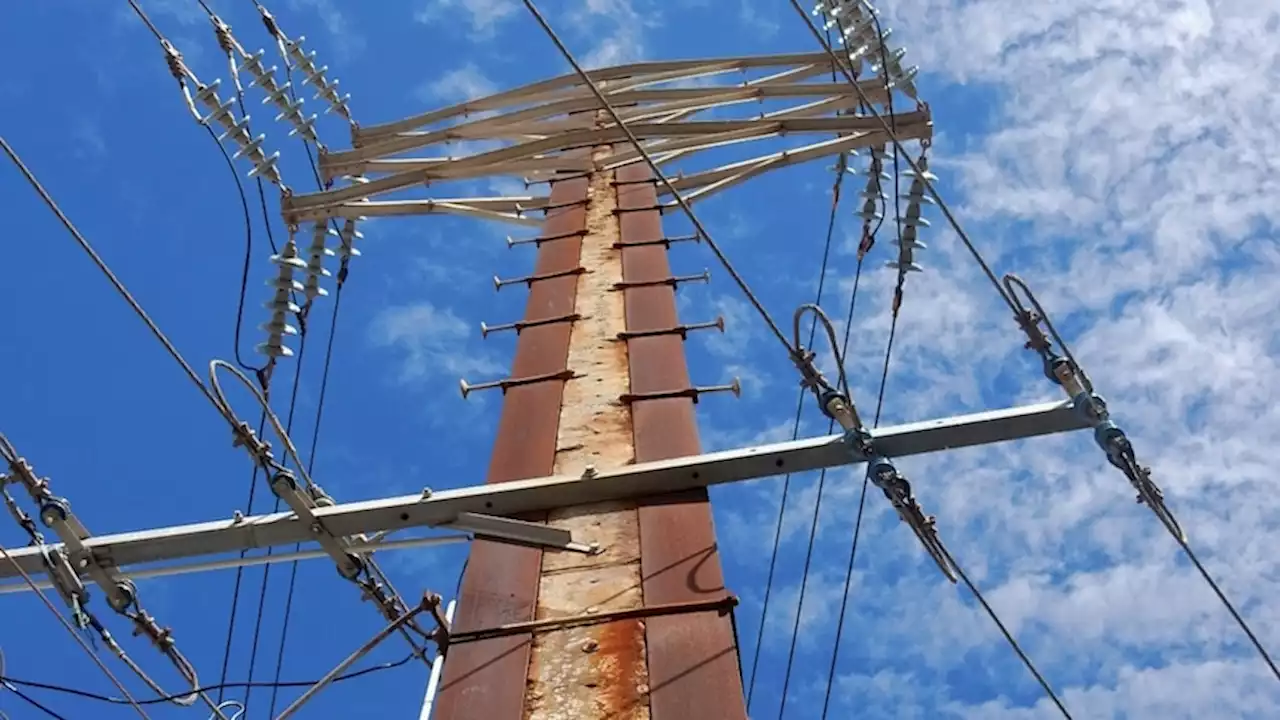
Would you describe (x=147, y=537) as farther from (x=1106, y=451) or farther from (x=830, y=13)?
(x=830, y=13)

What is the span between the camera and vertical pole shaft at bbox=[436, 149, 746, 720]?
4.64 m

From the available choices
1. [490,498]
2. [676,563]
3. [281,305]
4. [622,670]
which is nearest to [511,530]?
[490,498]

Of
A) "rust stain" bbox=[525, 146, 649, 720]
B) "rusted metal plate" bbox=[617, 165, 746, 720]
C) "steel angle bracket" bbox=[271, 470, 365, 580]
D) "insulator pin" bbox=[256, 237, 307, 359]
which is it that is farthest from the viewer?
"insulator pin" bbox=[256, 237, 307, 359]

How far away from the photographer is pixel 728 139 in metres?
10.6

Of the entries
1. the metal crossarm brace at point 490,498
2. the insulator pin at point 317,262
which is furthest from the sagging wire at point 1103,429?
the insulator pin at point 317,262

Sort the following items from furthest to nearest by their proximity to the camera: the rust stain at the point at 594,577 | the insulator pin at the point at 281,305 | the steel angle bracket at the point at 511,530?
the insulator pin at the point at 281,305 → the steel angle bracket at the point at 511,530 → the rust stain at the point at 594,577

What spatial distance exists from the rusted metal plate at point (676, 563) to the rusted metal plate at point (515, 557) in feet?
1.39

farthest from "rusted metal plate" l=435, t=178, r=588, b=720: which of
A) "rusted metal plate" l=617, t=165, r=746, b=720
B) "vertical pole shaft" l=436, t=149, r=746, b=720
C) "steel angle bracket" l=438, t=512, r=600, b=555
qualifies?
"rusted metal plate" l=617, t=165, r=746, b=720

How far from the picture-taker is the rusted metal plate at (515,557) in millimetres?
4723

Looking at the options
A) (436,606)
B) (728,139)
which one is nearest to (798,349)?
(436,606)

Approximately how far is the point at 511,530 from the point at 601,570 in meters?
0.41

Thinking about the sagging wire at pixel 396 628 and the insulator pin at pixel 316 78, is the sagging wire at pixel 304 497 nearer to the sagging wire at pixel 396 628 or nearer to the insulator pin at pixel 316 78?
the sagging wire at pixel 396 628

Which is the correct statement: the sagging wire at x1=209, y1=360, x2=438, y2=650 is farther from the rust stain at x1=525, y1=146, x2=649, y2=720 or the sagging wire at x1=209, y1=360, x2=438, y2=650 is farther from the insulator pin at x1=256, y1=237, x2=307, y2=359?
the insulator pin at x1=256, y1=237, x2=307, y2=359

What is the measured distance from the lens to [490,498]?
536cm
